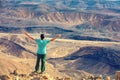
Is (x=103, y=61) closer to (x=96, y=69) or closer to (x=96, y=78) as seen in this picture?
(x=96, y=69)

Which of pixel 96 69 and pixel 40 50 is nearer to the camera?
pixel 40 50

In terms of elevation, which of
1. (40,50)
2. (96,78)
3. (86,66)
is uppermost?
(40,50)

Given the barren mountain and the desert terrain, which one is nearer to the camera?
the desert terrain

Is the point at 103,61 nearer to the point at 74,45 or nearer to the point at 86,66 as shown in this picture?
the point at 86,66

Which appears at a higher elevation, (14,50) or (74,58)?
(14,50)

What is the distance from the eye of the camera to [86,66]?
61.2 meters

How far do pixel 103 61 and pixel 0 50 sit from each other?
19356mm

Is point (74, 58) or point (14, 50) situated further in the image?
point (14, 50)

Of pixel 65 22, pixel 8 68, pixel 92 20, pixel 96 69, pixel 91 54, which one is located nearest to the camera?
pixel 8 68

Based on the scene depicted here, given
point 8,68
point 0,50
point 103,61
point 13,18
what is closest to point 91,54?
point 103,61

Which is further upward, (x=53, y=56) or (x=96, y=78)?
(x=96, y=78)

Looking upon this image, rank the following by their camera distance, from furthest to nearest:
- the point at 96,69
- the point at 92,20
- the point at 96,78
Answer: the point at 92,20 < the point at 96,69 < the point at 96,78

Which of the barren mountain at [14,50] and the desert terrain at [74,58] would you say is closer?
the desert terrain at [74,58]

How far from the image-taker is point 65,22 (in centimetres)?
12412
